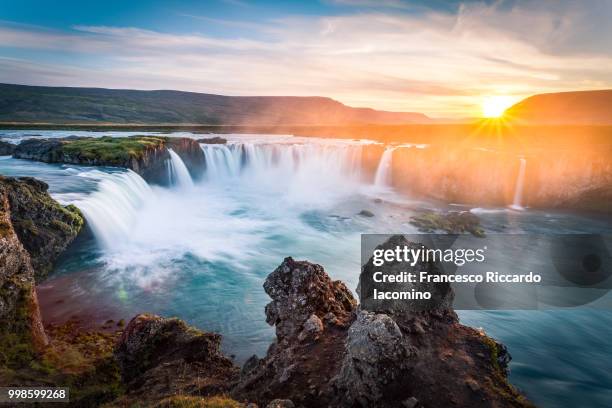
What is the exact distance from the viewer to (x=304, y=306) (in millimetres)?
10602

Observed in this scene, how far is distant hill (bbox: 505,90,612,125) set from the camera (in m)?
104

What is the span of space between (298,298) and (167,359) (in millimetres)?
4327

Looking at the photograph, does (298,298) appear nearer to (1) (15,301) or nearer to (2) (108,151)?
(1) (15,301)

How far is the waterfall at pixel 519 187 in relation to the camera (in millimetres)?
47750

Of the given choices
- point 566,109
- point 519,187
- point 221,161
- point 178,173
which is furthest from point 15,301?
point 566,109

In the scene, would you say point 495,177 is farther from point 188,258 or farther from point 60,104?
point 60,104

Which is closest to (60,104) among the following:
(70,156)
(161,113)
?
(161,113)

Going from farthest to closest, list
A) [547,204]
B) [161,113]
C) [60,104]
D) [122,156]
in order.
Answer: [161,113] < [60,104] < [547,204] < [122,156]

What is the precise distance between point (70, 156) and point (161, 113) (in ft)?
546

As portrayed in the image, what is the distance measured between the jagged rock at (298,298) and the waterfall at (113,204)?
699 inches

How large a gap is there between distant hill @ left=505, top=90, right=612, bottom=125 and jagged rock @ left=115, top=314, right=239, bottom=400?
4559 inches

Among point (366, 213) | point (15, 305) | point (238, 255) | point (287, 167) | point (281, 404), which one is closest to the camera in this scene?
point (281, 404)

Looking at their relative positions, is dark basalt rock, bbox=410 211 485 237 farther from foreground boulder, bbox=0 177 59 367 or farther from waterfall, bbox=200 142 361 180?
foreground boulder, bbox=0 177 59 367

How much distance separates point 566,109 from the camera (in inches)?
4535
